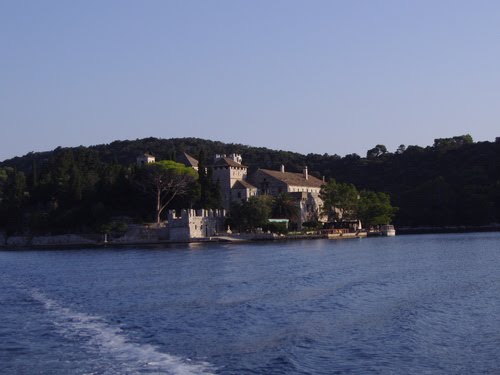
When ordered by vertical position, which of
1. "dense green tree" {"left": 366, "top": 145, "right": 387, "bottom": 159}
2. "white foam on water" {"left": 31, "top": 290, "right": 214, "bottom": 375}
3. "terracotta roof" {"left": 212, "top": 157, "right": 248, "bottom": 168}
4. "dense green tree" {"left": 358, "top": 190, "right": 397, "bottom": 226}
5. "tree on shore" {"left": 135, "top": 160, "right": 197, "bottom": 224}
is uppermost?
"dense green tree" {"left": 366, "top": 145, "right": 387, "bottom": 159}

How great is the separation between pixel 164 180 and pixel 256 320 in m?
54.1

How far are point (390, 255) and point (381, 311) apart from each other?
2489 centimetres

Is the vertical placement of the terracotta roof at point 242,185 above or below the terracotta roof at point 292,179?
below

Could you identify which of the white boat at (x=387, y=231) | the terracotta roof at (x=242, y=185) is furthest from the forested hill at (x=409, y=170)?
the white boat at (x=387, y=231)

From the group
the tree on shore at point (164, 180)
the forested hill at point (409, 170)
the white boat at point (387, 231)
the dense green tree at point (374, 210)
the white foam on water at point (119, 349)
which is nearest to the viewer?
the white foam on water at point (119, 349)

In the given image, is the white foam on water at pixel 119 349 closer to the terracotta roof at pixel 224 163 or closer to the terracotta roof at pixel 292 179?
the terracotta roof at pixel 224 163

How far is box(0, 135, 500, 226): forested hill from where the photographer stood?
9131 cm

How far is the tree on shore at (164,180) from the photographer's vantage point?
240 ft

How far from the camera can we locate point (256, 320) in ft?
68.2

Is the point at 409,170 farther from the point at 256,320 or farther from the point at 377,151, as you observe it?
the point at 256,320

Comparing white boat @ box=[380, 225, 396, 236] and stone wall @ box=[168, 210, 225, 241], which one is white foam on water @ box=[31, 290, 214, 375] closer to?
stone wall @ box=[168, 210, 225, 241]

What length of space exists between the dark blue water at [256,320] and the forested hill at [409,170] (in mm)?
46966

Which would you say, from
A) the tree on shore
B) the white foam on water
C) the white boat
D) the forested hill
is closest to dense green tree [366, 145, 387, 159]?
the forested hill

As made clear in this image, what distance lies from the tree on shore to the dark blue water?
1392 inches
